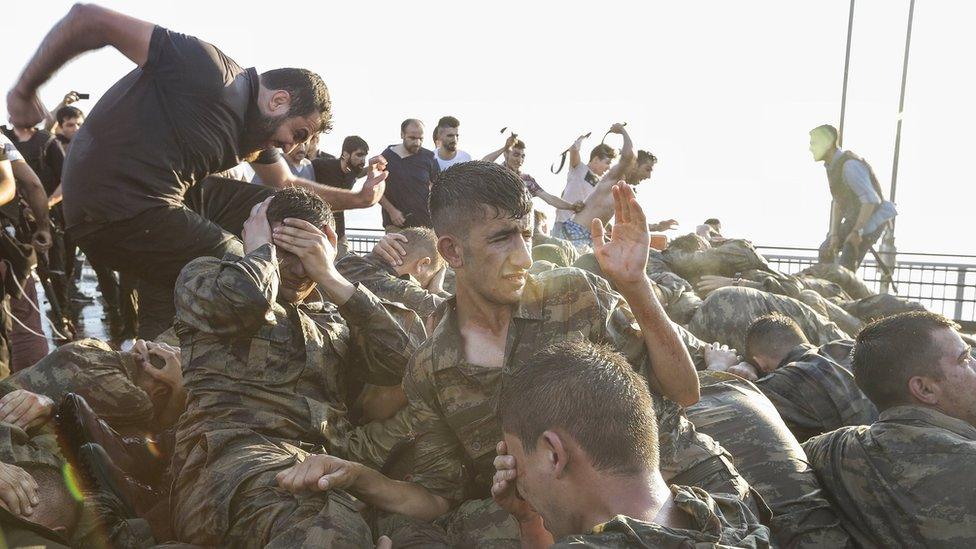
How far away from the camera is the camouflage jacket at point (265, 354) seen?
301 centimetres

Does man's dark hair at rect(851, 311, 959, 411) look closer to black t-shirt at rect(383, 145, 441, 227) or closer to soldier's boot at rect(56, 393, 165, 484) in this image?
soldier's boot at rect(56, 393, 165, 484)

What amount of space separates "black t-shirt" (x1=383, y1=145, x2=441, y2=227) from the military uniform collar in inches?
240

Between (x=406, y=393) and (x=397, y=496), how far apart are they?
1.12 ft

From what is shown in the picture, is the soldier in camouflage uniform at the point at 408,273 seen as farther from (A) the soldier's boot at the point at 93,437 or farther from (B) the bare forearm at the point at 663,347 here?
(B) the bare forearm at the point at 663,347

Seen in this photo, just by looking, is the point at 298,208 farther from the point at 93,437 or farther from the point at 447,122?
the point at 447,122

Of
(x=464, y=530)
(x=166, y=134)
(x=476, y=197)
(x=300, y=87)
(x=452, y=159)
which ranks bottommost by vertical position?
(x=464, y=530)

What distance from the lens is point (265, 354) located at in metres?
3.13

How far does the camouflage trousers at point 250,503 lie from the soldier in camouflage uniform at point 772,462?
1.28m

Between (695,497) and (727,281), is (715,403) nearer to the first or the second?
(695,497)

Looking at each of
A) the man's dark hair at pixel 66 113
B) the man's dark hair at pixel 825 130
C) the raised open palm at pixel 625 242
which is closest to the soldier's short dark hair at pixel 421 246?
the raised open palm at pixel 625 242

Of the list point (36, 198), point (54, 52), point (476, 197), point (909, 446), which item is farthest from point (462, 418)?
point (36, 198)

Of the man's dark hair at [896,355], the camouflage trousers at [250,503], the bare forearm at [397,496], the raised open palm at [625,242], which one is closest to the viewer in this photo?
the raised open palm at [625,242]

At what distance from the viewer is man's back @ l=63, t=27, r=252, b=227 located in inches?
143

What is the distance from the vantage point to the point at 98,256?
13.1 ft
